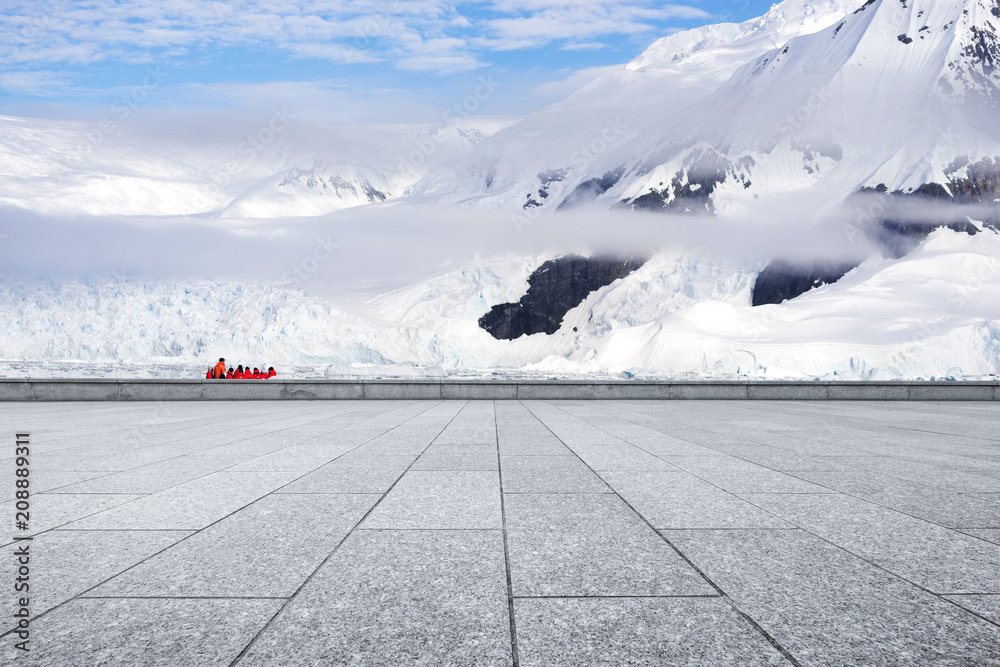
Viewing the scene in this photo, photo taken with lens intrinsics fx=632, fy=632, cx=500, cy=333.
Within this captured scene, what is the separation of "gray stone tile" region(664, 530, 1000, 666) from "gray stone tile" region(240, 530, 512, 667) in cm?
119

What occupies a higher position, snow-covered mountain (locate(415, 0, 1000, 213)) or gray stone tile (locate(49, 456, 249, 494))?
snow-covered mountain (locate(415, 0, 1000, 213))

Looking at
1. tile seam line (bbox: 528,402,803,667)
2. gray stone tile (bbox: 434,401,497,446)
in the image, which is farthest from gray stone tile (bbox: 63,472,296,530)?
gray stone tile (bbox: 434,401,497,446)

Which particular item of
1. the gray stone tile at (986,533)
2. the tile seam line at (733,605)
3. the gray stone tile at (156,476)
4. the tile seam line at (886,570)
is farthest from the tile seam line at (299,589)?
the gray stone tile at (986,533)

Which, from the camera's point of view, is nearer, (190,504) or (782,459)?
(190,504)

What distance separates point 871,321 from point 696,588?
4409 inches

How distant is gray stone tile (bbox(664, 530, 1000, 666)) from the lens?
2.53 metres

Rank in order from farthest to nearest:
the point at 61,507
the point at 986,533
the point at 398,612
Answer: the point at 61,507 < the point at 986,533 < the point at 398,612

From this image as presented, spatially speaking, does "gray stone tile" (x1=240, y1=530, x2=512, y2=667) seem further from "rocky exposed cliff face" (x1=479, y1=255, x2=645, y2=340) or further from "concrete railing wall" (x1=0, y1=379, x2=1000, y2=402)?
"rocky exposed cliff face" (x1=479, y1=255, x2=645, y2=340)

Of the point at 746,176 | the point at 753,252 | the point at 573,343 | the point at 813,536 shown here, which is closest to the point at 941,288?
the point at 753,252

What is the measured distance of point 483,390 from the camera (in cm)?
2097

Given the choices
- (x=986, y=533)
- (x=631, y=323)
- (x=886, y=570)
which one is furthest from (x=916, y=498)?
(x=631, y=323)

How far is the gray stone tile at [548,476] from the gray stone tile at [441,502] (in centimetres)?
20

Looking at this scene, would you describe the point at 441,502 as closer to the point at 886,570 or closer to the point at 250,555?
the point at 250,555

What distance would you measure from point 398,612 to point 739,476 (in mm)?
4411
